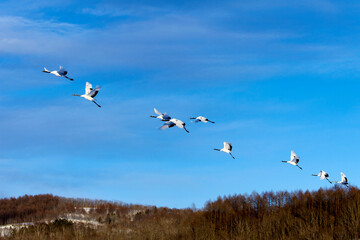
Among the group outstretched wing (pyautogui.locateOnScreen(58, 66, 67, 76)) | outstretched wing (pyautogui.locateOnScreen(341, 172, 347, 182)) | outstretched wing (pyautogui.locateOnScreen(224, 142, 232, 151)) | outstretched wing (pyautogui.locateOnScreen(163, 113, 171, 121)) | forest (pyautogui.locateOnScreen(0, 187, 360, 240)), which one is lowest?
forest (pyautogui.locateOnScreen(0, 187, 360, 240))

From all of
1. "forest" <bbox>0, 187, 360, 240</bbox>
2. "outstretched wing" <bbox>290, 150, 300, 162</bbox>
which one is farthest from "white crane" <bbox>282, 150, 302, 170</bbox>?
"forest" <bbox>0, 187, 360, 240</bbox>

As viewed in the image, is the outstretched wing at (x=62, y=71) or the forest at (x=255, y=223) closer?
the outstretched wing at (x=62, y=71)

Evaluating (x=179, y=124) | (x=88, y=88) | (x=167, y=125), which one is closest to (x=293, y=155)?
(x=179, y=124)

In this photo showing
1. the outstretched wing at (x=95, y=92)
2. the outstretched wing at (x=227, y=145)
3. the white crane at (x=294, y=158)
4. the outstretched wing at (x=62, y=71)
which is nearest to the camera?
the outstretched wing at (x=62, y=71)

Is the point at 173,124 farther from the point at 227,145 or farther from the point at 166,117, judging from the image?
the point at 227,145

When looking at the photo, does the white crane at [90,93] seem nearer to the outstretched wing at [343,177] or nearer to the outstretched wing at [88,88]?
the outstretched wing at [88,88]

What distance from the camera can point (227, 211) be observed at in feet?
80.0

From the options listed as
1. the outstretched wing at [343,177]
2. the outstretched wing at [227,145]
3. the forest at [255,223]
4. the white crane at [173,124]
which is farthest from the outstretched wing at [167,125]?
the outstretched wing at [343,177]

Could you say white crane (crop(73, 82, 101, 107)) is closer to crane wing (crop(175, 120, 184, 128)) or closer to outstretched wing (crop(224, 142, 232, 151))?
crane wing (crop(175, 120, 184, 128))

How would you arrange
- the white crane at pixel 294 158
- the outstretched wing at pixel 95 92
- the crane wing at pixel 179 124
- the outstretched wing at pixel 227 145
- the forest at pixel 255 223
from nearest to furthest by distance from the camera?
the crane wing at pixel 179 124 → the outstretched wing at pixel 95 92 → the outstretched wing at pixel 227 145 → the white crane at pixel 294 158 → the forest at pixel 255 223

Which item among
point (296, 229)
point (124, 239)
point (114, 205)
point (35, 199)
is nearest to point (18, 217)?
point (35, 199)

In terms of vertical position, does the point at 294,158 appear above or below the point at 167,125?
above

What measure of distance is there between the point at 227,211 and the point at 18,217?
64.9 ft

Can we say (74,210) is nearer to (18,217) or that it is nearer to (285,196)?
(18,217)
